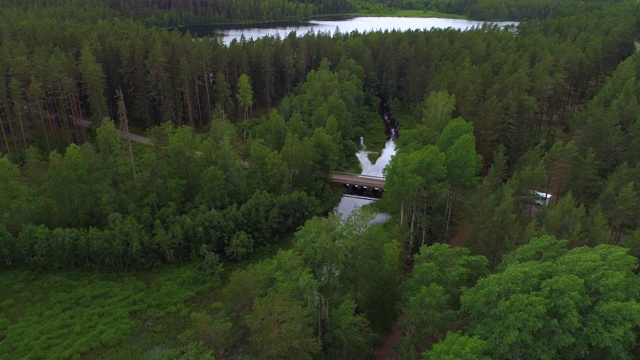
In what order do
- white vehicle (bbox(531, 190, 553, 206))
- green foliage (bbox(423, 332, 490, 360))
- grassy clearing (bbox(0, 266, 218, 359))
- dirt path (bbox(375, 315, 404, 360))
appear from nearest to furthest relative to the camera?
green foliage (bbox(423, 332, 490, 360)) < dirt path (bbox(375, 315, 404, 360)) < grassy clearing (bbox(0, 266, 218, 359)) < white vehicle (bbox(531, 190, 553, 206))

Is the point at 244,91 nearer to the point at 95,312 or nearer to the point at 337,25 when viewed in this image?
the point at 95,312

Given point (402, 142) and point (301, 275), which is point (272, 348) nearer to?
point (301, 275)

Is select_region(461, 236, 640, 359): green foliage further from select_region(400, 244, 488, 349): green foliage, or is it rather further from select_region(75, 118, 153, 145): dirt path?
select_region(75, 118, 153, 145): dirt path

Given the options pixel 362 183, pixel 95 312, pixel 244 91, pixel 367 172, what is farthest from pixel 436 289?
pixel 244 91

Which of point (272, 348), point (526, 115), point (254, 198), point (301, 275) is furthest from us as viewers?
point (526, 115)

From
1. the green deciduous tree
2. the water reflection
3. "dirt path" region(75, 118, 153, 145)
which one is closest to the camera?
the water reflection

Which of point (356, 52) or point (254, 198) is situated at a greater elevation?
point (356, 52)

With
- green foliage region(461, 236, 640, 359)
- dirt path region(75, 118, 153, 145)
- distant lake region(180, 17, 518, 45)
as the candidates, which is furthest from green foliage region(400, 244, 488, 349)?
distant lake region(180, 17, 518, 45)

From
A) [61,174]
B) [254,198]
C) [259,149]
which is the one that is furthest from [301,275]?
[61,174]
